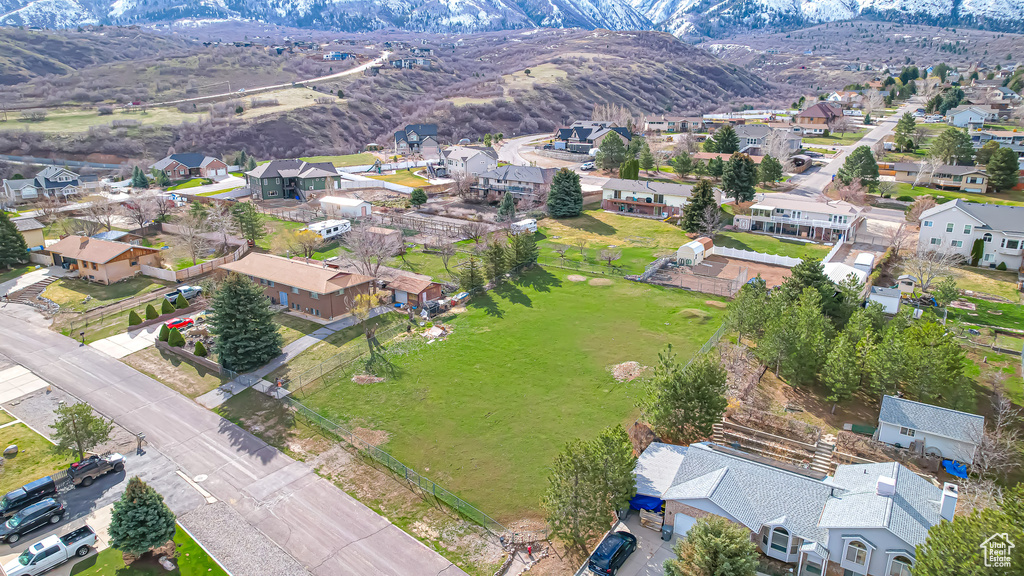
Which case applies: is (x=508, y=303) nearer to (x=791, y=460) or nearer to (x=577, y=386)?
(x=577, y=386)

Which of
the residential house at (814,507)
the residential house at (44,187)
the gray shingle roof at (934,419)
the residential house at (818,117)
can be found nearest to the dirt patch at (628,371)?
the residential house at (814,507)

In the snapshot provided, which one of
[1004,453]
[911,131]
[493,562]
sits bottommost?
[493,562]

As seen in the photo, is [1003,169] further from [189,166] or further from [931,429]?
[189,166]

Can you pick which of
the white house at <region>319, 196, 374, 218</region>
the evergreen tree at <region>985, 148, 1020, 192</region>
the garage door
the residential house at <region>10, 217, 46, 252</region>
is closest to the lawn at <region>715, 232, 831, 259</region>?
the evergreen tree at <region>985, 148, 1020, 192</region>

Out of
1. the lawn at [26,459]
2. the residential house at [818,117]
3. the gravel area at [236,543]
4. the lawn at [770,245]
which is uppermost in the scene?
the residential house at [818,117]

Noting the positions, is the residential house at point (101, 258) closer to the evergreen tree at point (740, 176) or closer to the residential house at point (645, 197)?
the residential house at point (645, 197)

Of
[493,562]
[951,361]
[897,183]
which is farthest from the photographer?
[897,183]

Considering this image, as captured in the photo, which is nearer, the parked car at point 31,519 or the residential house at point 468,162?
the parked car at point 31,519

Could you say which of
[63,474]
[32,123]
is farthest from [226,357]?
[32,123]
